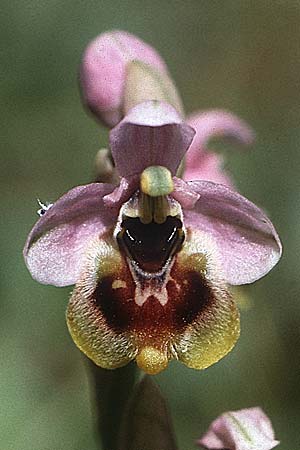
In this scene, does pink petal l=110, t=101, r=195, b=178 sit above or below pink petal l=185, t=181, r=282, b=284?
above

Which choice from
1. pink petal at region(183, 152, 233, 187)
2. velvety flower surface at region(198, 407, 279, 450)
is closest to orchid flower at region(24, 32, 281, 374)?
velvety flower surface at region(198, 407, 279, 450)

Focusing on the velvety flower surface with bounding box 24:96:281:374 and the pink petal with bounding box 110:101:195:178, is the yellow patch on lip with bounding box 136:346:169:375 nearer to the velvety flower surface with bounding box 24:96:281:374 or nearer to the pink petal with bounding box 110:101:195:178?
the velvety flower surface with bounding box 24:96:281:374

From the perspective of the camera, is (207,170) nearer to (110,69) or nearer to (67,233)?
(110,69)

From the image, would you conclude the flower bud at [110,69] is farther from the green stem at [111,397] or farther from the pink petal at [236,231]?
the green stem at [111,397]

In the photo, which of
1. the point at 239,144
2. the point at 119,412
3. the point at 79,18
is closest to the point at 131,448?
the point at 119,412

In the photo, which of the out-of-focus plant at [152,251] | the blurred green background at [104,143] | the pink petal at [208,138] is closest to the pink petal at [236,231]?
the out-of-focus plant at [152,251]

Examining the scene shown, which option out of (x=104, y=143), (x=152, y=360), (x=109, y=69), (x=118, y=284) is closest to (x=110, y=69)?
(x=109, y=69)
